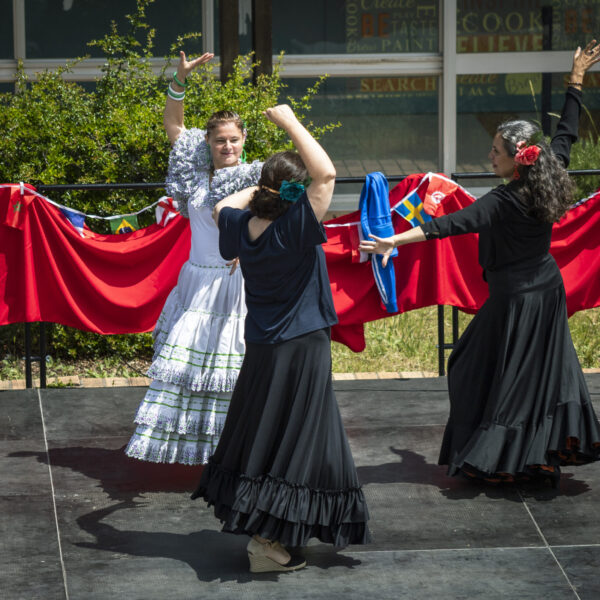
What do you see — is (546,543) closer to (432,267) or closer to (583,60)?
(583,60)

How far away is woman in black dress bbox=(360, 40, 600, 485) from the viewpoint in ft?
18.9

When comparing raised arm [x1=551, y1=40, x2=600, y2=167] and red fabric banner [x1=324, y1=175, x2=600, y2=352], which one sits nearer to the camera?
raised arm [x1=551, y1=40, x2=600, y2=167]

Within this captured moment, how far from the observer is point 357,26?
43.9 ft

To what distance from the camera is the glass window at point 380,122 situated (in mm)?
13391

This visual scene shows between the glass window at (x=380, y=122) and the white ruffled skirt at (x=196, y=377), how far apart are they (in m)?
7.42

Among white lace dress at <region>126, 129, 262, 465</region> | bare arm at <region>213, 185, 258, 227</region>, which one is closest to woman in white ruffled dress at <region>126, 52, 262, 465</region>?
white lace dress at <region>126, 129, 262, 465</region>

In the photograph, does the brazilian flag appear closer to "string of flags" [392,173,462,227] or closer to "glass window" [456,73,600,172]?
"string of flags" [392,173,462,227]

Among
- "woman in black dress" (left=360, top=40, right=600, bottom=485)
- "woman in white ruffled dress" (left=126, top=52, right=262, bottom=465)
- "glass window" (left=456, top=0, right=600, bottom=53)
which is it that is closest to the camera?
"woman in black dress" (left=360, top=40, right=600, bottom=485)

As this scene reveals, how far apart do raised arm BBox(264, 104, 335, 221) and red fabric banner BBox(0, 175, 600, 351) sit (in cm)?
308

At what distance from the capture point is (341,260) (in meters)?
7.86

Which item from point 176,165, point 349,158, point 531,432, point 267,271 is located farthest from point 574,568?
point 349,158

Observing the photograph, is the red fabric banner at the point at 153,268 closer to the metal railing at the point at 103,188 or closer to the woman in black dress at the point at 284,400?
the metal railing at the point at 103,188

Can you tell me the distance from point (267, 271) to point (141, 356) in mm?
4734

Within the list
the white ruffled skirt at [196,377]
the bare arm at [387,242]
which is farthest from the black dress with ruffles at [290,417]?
the white ruffled skirt at [196,377]
